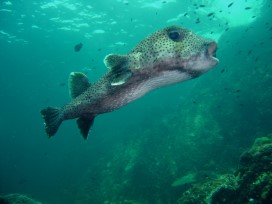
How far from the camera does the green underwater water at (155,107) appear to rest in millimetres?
20422

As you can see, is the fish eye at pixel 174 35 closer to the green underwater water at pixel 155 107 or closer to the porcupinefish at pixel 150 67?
the porcupinefish at pixel 150 67

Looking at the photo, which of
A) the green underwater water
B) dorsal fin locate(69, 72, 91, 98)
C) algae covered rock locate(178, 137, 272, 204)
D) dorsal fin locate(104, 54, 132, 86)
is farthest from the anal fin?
the green underwater water

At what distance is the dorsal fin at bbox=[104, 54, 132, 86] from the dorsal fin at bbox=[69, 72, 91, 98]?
0.85m

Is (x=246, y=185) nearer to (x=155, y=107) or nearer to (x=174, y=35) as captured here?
(x=174, y=35)

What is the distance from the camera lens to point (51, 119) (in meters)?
3.69

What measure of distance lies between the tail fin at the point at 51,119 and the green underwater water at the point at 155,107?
432 inches

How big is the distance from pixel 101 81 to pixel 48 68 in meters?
46.9

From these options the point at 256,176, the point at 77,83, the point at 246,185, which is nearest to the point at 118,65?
the point at 77,83

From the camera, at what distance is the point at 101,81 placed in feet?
10.9

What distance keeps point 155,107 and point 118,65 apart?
129 ft

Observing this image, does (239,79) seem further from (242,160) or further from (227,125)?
(242,160)

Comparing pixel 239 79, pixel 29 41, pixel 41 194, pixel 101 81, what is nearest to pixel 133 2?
pixel 239 79

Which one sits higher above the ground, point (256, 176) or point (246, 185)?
point (256, 176)

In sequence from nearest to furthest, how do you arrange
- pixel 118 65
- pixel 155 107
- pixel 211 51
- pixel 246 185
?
1. pixel 211 51
2. pixel 118 65
3. pixel 246 185
4. pixel 155 107
